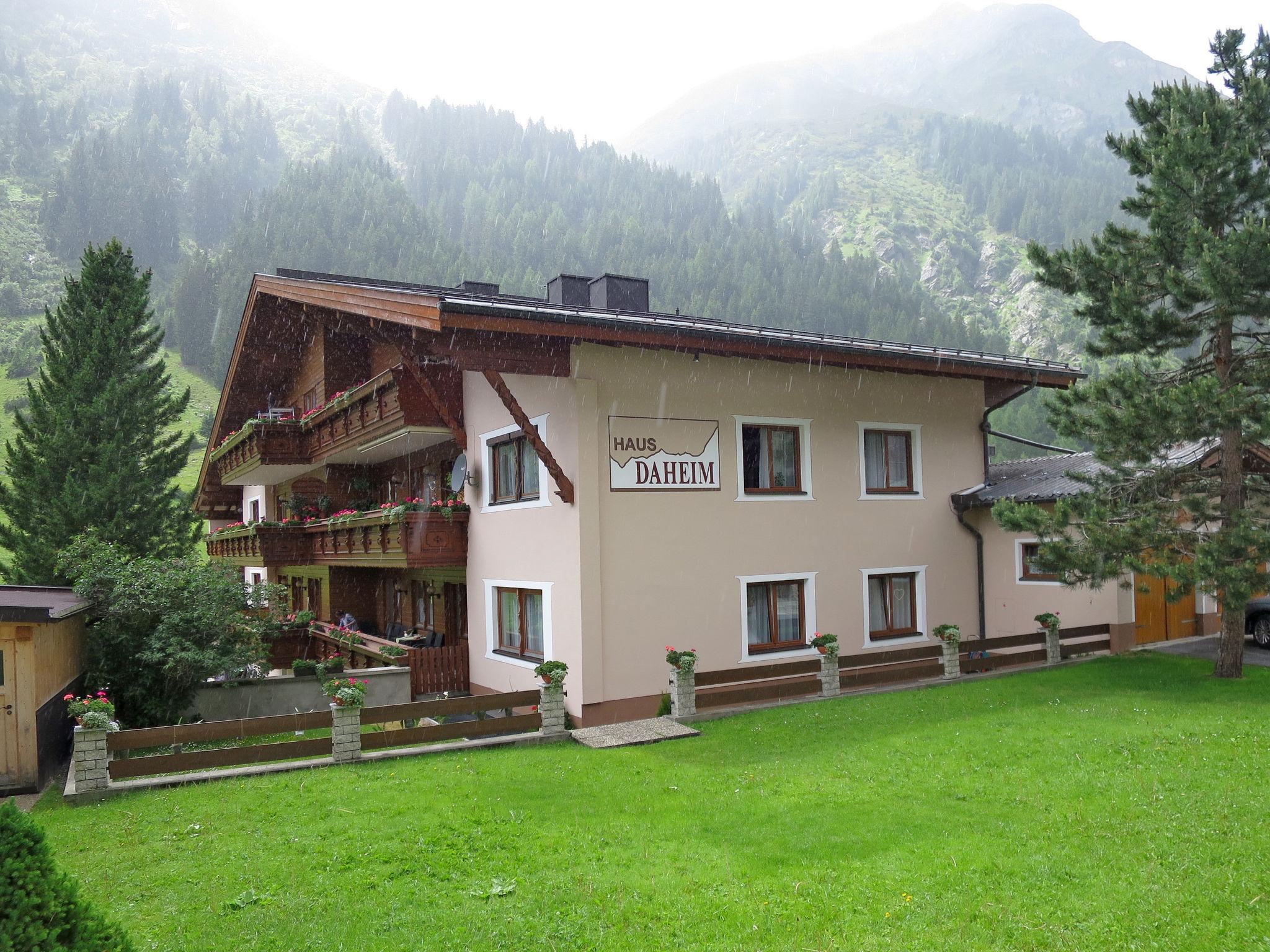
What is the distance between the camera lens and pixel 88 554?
1683 centimetres

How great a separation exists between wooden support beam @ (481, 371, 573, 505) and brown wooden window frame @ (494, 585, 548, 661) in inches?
80.2

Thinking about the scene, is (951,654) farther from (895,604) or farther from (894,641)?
(895,604)

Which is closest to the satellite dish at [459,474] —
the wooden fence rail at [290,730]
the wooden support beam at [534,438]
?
the wooden support beam at [534,438]

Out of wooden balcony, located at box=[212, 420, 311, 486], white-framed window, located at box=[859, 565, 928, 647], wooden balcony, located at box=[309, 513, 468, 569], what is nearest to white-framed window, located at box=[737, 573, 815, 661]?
white-framed window, located at box=[859, 565, 928, 647]

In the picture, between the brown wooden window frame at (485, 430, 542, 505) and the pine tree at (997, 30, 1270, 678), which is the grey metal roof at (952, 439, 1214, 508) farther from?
the brown wooden window frame at (485, 430, 542, 505)

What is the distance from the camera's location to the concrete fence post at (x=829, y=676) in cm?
1529

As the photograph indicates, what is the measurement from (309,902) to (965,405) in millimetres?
16133

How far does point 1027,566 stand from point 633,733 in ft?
31.7

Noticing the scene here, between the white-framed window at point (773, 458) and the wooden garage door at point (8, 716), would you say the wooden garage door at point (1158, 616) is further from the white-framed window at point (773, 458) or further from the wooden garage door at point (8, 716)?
the wooden garage door at point (8, 716)

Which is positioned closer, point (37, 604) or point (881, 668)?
point (37, 604)

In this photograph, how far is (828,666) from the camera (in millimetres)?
15344

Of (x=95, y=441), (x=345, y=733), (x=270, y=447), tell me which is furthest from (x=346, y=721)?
(x=95, y=441)

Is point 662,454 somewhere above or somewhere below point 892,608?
above

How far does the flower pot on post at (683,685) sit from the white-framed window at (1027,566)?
26.6 ft
